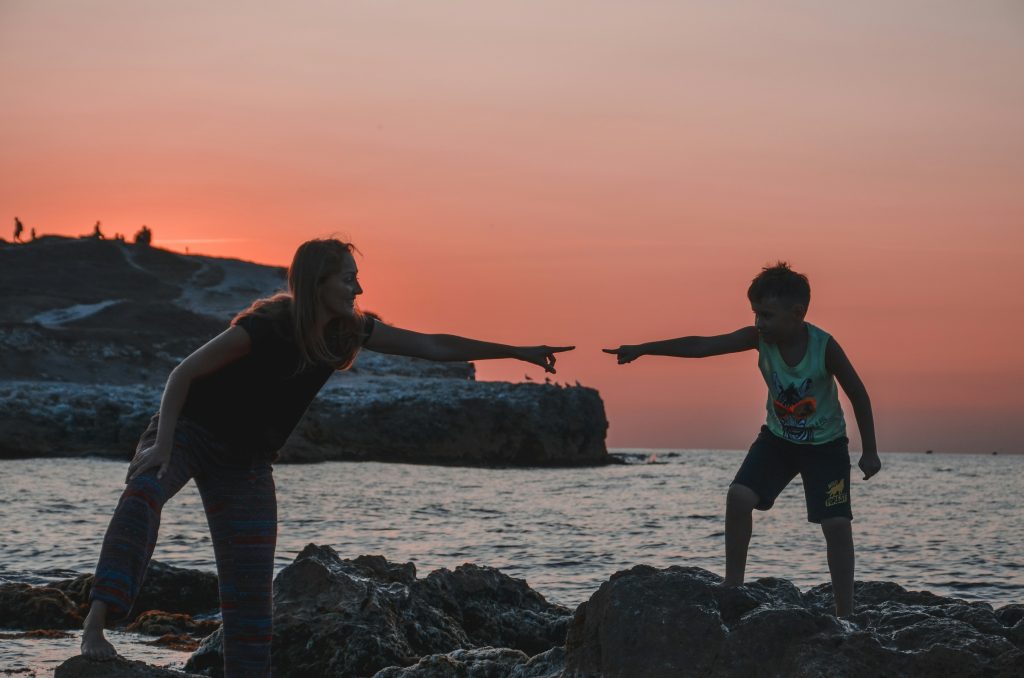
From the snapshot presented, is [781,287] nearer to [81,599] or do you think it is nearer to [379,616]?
[379,616]

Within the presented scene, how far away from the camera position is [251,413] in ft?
14.5

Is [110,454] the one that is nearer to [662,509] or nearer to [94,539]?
[662,509]

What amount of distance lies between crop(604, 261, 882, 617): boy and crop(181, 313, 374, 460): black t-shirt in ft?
6.88

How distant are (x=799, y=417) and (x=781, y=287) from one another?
65cm

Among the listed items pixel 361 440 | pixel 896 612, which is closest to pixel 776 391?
pixel 896 612

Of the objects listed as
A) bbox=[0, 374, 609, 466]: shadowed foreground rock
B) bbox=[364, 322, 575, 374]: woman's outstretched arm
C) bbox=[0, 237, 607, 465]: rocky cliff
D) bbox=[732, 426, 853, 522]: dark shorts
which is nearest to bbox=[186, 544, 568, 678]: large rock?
bbox=[732, 426, 853, 522]: dark shorts

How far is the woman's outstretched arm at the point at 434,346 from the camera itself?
482cm

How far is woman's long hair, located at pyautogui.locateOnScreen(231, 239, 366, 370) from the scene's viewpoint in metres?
4.40

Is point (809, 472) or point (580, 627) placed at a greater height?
point (809, 472)

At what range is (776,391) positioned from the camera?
5.39 m

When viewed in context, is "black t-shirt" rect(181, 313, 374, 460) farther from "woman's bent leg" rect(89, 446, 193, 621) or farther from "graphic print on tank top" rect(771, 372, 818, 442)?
"graphic print on tank top" rect(771, 372, 818, 442)

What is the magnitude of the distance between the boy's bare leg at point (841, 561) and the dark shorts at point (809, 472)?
0.20ft

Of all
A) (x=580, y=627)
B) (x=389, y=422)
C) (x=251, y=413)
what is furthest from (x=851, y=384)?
(x=389, y=422)

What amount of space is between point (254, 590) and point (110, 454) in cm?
4149
